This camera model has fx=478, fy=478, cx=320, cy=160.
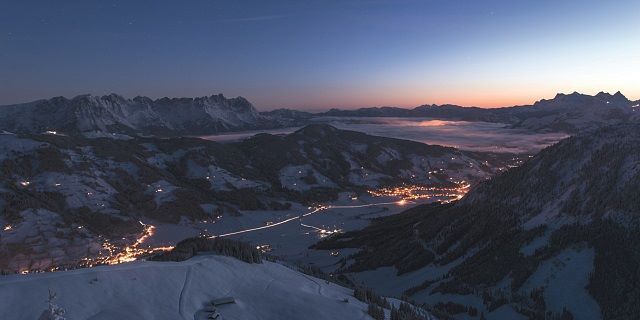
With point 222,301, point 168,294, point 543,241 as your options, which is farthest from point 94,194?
point 222,301

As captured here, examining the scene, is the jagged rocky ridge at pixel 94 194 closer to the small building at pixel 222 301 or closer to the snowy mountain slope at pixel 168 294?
the snowy mountain slope at pixel 168 294

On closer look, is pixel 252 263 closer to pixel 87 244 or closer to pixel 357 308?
pixel 357 308

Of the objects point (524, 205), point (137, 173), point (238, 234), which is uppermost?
point (524, 205)

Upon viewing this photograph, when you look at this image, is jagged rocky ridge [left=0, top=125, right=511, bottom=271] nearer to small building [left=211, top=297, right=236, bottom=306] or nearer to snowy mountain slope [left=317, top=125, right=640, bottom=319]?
snowy mountain slope [left=317, top=125, right=640, bottom=319]

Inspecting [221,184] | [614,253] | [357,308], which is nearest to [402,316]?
[357,308]

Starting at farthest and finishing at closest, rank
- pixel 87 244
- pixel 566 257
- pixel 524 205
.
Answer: pixel 87 244
pixel 524 205
pixel 566 257

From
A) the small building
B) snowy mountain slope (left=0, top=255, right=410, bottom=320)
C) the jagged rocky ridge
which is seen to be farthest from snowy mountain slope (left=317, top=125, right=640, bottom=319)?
the jagged rocky ridge

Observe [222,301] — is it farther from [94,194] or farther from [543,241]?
[94,194]

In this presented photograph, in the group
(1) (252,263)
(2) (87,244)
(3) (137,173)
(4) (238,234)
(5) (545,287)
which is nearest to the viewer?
(1) (252,263)
